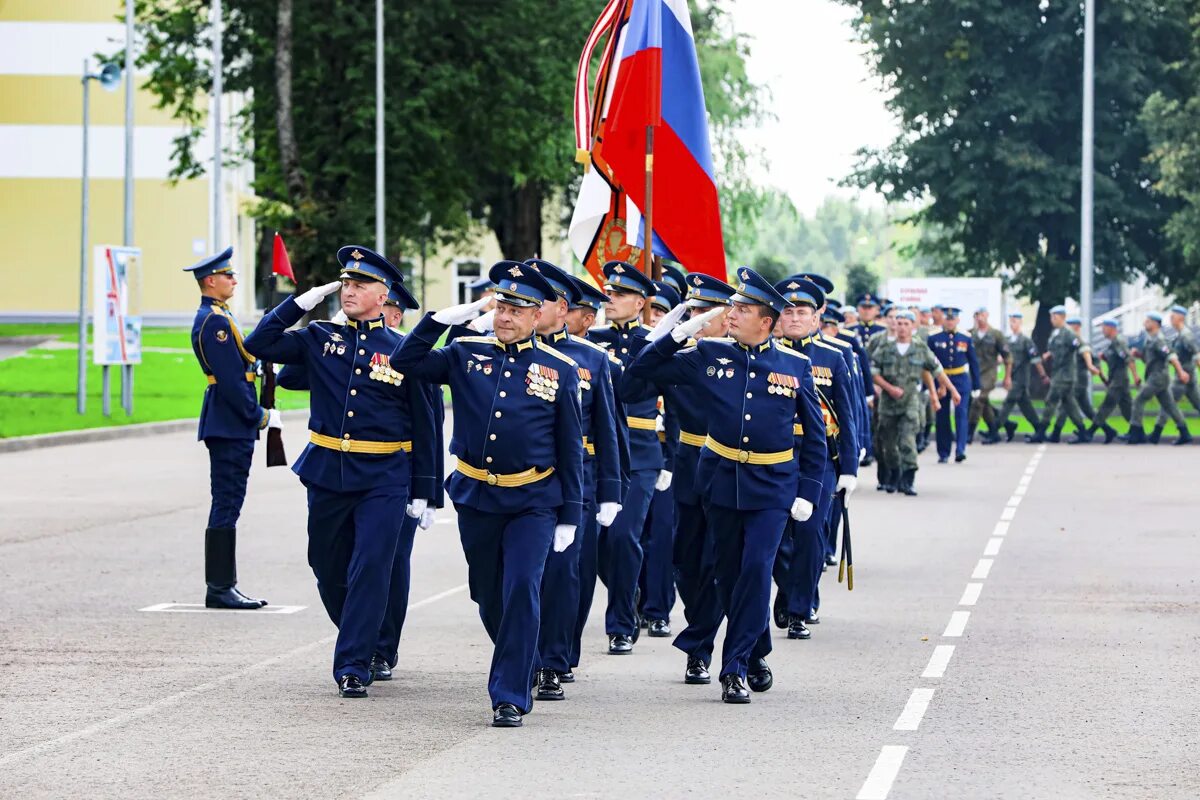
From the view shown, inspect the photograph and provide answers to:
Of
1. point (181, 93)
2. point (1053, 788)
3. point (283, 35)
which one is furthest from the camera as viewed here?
point (181, 93)

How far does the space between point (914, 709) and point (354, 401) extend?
295cm

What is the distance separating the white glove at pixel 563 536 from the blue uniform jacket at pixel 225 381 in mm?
3818

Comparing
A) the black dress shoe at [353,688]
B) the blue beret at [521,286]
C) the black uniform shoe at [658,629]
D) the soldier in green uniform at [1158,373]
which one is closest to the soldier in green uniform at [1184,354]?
the soldier in green uniform at [1158,373]

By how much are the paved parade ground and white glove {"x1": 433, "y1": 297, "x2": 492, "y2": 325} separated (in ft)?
5.56

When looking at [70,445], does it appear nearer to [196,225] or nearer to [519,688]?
[519,688]

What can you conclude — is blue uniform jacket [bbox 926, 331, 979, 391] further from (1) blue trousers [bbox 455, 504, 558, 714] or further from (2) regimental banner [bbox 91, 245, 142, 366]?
(1) blue trousers [bbox 455, 504, 558, 714]

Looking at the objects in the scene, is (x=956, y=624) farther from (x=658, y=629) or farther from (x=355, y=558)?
(x=355, y=558)

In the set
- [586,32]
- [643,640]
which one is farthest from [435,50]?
[643,640]

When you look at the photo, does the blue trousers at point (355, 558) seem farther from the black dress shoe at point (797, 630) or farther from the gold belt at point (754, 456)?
the black dress shoe at point (797, 630)

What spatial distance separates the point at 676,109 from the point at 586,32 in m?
30.6

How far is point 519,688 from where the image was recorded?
29.0 ft

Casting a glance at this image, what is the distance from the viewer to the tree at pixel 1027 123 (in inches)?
1742

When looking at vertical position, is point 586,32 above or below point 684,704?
above

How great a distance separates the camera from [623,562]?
11.2 m
